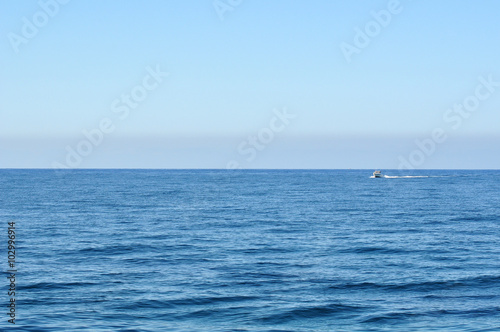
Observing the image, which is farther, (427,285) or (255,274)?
(255,274)

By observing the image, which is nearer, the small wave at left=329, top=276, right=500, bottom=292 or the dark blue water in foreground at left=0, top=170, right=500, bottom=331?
the dark blue water in foreground at left=0, top=170, right=500, bottom=331

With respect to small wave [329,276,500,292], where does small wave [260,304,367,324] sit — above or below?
below

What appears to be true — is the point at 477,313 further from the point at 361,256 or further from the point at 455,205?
the point at 455,205

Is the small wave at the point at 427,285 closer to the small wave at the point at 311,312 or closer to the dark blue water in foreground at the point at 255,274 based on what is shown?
the dark blue water in foreground at the point at 255,274

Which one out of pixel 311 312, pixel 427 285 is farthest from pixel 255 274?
pixel 427 285

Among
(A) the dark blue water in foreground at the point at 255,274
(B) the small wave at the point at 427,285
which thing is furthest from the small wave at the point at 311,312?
(B) the small wave at the point at 427,285

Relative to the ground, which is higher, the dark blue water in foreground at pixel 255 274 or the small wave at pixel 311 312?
the dark blue water in foreground at pixel 255 274

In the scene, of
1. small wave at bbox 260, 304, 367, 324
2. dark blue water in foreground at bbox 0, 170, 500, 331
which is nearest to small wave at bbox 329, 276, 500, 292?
dark blue water in foreground at bbox 0, 170, 500, 331

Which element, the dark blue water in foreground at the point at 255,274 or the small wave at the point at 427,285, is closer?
the dark blue water in foreground at the point at 255,274

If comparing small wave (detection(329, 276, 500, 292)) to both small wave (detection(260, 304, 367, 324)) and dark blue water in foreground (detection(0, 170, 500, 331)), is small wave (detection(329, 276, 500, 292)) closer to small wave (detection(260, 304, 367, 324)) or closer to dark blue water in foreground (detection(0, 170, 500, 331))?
dark blue water in foreground (detection(0, 170, 500, 331))

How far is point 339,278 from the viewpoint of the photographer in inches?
1379

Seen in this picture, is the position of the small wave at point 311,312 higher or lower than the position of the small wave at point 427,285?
lower

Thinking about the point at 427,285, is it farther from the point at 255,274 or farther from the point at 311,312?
the point at 255,274

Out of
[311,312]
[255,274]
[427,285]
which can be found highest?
[255,274]
